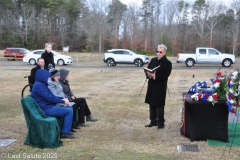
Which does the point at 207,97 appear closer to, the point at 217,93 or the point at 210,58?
the point at 217,93

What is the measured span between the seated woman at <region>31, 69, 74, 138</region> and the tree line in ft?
169

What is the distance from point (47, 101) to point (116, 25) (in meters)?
63.4

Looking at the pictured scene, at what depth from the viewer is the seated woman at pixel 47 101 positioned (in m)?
5.23

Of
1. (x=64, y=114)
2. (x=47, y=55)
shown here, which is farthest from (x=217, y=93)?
(x=47, y=55)

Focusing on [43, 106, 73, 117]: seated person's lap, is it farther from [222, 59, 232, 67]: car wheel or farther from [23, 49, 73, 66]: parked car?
[222, 59, 232, 67]: car wheel

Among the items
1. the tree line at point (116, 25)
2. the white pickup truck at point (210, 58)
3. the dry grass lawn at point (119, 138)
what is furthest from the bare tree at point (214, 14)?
the dry grass lawn at point (119, 138)

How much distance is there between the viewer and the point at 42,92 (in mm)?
5227

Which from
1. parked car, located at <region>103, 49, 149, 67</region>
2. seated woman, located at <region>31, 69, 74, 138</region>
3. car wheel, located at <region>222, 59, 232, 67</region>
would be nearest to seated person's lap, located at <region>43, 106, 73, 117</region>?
seated woman, located at <region>31, 69, 74, 138</region>

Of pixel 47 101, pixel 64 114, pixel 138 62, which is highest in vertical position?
pixel 138 62

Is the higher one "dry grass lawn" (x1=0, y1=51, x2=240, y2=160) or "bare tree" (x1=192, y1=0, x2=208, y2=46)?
"bare tree" (x1=192, y1=0, x2=208, y2=46)

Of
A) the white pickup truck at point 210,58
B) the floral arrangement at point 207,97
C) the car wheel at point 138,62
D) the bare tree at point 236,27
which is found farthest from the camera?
the bare tree at point 236,27

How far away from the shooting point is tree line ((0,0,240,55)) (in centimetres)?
5803

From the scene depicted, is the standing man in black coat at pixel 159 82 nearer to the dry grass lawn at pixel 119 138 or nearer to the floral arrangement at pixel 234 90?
the dry grass lawn at pixel 119 138

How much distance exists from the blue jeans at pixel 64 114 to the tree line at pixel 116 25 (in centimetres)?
5142
